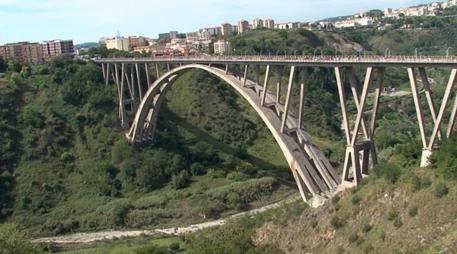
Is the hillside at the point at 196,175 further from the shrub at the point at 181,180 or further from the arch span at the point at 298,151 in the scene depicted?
the arch span at the point at 298,151

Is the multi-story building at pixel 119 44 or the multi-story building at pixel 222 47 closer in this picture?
the multi-story building at pixel 222 47

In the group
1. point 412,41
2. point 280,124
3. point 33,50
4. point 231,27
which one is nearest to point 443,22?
point 412,41

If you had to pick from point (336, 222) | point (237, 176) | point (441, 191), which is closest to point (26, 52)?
point (237, 176)

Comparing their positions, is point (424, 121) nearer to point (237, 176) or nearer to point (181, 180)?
point (237, 176)

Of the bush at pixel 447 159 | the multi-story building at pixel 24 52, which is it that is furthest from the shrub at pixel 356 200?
the multi-story building at pixel 24 52

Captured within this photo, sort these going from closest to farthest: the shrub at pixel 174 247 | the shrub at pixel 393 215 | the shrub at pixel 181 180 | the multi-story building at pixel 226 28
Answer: the shrub at pixel 393 215
the shrub at pixel 174 247
the shrub at pixel 181 180
the multi-story building at pixel 226 28

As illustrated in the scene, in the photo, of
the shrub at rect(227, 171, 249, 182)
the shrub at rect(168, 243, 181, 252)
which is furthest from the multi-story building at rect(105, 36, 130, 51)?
the shrub at rect(168, 243, 181, 252)

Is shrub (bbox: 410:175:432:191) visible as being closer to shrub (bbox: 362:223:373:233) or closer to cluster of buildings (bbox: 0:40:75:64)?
shrub (bbox: 362:223:373:233)
